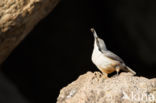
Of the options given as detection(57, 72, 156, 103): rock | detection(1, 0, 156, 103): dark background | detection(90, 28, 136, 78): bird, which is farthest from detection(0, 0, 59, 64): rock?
detection(1, 0, 156, 103): dark background

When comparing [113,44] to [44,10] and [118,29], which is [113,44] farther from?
[44,10]

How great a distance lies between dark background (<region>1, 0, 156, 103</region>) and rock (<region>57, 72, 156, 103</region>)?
107 inches

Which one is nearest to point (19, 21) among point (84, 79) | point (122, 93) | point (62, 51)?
point (84, 79)

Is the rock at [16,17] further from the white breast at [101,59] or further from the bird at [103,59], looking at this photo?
the white breast at [101,59]

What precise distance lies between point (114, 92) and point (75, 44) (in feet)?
10.6

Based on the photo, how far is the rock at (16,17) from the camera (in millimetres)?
4086

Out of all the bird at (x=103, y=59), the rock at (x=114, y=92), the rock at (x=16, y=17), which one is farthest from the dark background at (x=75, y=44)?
the rock at (x=114, y=92)

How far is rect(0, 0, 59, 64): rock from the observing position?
4086 millimetres

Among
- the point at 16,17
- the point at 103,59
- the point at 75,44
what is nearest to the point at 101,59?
the point at 103,59

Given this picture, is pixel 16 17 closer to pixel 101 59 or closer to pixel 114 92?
pixel 101 59

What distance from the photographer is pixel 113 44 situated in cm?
616

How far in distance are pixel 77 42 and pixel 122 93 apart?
326 centimetres

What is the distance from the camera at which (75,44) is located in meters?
6.35

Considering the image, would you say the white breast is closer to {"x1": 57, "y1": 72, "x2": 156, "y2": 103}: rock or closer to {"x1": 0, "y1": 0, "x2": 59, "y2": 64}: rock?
{"x1": 57, "y1": 72, "x2": 156, "y2": 103}: rock
